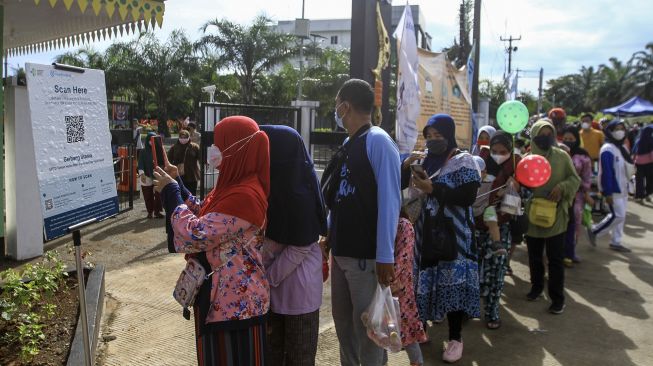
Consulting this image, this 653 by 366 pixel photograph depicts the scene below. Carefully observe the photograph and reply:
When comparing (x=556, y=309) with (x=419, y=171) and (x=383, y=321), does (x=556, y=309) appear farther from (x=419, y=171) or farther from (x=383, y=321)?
(x=383, y=321)

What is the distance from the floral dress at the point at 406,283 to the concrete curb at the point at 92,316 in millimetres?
1987

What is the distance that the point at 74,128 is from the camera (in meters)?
3.21

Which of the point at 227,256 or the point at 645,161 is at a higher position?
the point at 227,256

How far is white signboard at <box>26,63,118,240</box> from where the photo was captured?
Result: 2916mm

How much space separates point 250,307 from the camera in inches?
94.3

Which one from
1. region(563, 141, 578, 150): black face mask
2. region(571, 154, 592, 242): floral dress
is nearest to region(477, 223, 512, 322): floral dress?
region(571, 154, 592, 242): floral dress

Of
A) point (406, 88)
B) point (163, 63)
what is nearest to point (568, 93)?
point (163, 63)

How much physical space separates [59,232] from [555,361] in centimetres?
352

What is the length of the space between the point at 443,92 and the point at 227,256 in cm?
576

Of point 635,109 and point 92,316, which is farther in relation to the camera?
point 635,109

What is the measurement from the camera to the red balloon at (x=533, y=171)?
449cm

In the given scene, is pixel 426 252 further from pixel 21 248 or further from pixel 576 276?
pixel 21 248

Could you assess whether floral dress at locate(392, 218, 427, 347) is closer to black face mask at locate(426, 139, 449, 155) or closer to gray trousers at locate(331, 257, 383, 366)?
gray trousers at locate(331, 257, 383, 366)

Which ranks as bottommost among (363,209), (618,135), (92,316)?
(92,316)
